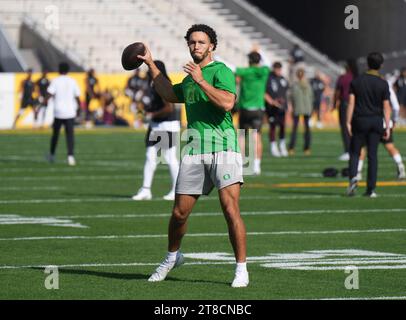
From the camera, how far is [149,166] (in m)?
19.7

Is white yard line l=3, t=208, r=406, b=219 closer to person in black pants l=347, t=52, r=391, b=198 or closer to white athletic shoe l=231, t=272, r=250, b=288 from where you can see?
person in black pants l=347, t=52, r=391, b=198

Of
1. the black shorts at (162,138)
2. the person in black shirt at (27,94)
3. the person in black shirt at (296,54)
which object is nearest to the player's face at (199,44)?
the black shorts at (162,138)

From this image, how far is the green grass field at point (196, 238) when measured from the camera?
11156mm

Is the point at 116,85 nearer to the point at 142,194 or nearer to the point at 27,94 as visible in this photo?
the point at 27,94

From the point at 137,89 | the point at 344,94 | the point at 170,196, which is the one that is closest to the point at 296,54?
the point at 137,89

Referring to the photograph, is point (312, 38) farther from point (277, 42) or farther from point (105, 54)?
point (105, 54)

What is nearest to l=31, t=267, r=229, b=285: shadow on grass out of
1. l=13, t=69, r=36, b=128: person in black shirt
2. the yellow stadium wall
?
l=13, t=69, r=36, b=128: person in black shirt

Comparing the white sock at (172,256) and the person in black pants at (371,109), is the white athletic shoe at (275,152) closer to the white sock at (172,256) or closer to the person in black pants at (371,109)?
the person in black pants at (371,109)

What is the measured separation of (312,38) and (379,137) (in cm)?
4455

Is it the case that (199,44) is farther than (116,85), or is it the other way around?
(116,85)

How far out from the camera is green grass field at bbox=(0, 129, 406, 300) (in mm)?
11156

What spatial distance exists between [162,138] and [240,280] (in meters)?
8.61

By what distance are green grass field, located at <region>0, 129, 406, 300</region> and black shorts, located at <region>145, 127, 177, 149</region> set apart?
0.77 meters
